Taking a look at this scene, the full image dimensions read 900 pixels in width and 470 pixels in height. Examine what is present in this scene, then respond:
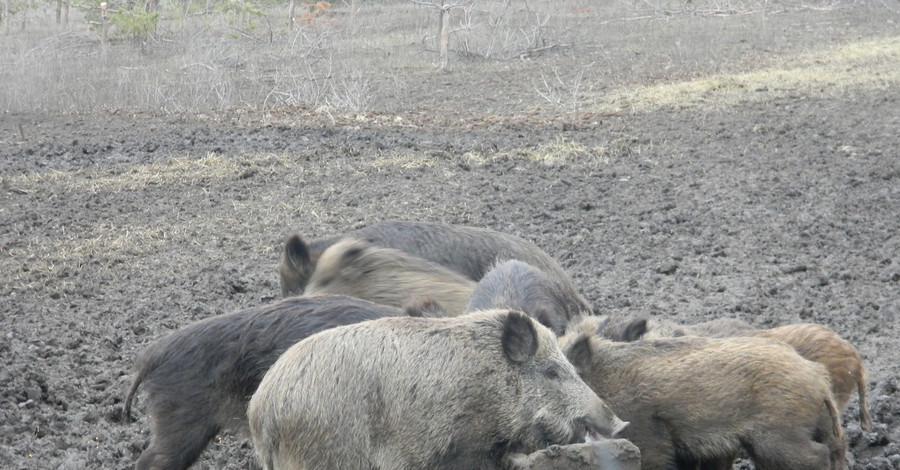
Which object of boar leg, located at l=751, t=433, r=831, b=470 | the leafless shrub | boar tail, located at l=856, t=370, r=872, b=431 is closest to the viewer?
boar leg, located at l=751, t=433, r=831, b=470

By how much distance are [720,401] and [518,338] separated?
3.08 ft

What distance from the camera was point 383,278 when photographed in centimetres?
548

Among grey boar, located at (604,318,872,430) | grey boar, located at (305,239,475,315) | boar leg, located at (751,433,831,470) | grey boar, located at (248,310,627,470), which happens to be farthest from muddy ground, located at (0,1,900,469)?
grey boar, located at (248,310,627,470)

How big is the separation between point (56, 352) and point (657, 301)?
12.4 ft

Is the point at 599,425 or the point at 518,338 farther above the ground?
the point at 518,338

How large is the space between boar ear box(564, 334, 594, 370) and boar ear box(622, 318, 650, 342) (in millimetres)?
370

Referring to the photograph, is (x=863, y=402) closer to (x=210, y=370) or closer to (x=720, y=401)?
(x=720, y=401)

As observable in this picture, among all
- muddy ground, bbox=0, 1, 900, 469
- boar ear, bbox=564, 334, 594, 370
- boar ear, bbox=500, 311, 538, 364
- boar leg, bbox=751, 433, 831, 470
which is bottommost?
muddy ground, bbox=0, 1, 900, 469

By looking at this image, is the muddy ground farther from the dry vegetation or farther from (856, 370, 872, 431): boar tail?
the dry vegetation

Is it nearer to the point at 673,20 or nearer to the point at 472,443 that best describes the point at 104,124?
the point at 472,443

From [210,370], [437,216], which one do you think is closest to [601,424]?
[210,370]

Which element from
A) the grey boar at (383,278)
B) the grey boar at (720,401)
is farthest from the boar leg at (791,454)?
the grey boar at (383,278)

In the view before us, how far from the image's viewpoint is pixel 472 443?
3619 millimetres

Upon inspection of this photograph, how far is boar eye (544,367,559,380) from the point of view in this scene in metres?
3.78
